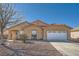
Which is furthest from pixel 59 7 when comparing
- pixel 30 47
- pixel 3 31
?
pixel 3 31

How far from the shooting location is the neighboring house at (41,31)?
1427 cm

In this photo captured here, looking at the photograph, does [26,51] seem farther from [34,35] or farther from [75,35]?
[34,35]

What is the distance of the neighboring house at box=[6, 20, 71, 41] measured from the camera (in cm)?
1427

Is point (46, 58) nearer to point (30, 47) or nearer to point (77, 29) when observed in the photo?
point (30, 47)

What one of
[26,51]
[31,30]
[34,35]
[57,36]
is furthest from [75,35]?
[26,51]

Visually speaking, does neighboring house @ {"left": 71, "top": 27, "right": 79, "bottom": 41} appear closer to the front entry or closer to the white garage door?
the white garage door

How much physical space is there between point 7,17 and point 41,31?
441 centimetres

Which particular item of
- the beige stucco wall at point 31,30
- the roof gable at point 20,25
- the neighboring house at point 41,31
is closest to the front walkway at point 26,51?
the roof gable at point 20,25

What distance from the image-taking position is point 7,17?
12617mm

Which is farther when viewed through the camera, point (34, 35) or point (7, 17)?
point (34, 35)

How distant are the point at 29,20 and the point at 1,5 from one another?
206 cm

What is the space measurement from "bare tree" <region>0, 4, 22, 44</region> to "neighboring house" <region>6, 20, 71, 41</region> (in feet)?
3.49

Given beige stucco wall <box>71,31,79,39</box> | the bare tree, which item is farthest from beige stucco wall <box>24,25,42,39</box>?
beige stucco wall <box>71,31,79,39</box>

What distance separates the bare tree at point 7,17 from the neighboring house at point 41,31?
1.06m
